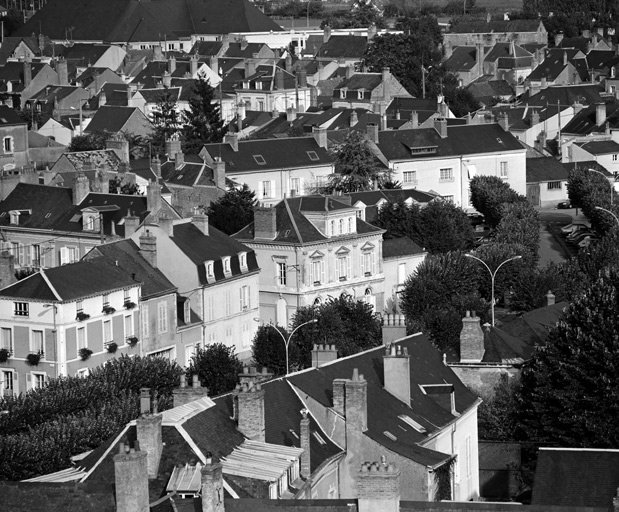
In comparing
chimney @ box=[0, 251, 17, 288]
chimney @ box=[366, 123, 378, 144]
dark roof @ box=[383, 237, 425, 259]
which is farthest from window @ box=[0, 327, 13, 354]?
chimney @ box=[366, 123, 378, 144]

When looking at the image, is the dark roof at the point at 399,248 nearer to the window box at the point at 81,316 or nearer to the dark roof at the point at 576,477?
the window box at the point at 81,316

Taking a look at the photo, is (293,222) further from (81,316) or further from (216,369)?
(216,369)

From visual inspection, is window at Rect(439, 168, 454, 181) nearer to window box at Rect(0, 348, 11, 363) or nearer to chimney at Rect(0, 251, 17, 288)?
chimney at Rect(0, 251, 17, 288)

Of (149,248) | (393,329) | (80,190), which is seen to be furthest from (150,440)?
(80,190)

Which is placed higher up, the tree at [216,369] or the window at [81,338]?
the window at [81,338]

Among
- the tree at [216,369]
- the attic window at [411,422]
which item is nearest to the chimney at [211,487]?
the attic window at [411,422]

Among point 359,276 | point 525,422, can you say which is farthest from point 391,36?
point 525,422

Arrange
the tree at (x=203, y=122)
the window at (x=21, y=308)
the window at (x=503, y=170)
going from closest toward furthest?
the window at (x=21, y=308) < the window at (x=503, y=170) < the tree at (x=203, y=122)
